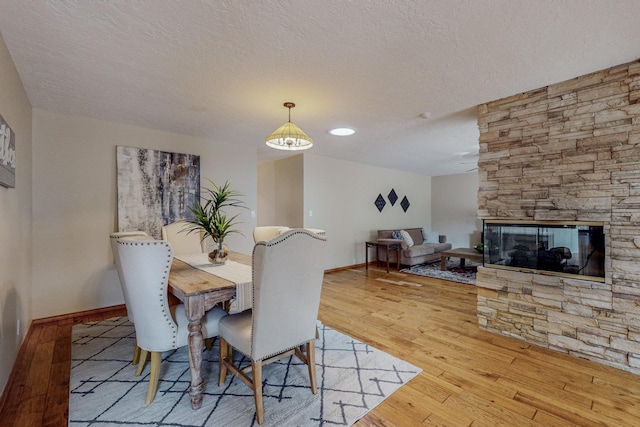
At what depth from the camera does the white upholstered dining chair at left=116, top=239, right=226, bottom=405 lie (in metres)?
1.69

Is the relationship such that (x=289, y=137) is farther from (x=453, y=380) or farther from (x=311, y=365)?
(x=453, y=380)

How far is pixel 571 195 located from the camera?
2400 millimetres

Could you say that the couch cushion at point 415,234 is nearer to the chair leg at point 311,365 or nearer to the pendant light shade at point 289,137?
the pendant light shade at point 289,137

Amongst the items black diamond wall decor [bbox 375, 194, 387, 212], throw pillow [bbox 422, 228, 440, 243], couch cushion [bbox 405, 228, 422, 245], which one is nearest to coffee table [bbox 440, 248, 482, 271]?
couch cushion [bbox 405, 228, 422, 245]

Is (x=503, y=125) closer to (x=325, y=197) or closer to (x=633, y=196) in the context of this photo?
(x=633, y=196)

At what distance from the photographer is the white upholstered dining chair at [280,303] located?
1.56 metres

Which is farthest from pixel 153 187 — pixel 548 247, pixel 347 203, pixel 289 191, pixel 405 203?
pixel 405 203

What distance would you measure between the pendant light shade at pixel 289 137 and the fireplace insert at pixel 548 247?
202 centimetres

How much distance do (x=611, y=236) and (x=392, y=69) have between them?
84.3 inches

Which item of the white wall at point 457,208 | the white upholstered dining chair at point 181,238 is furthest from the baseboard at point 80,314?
the white wall at point 457,208

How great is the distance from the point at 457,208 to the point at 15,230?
329 inches

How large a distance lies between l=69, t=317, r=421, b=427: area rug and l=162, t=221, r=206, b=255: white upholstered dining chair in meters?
1.00

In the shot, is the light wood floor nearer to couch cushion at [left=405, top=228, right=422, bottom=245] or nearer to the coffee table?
the coffee table

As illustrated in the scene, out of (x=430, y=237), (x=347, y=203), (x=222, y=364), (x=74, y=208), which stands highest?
(x=347, y=203)
